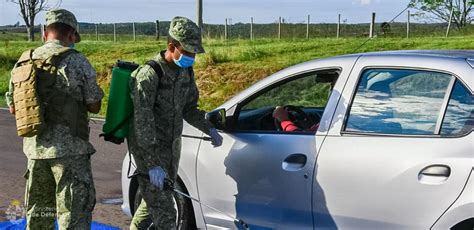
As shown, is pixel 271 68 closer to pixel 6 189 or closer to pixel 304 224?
pixel 6 189

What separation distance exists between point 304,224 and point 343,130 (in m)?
0.69

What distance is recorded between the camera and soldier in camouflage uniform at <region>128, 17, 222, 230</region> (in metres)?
4.43

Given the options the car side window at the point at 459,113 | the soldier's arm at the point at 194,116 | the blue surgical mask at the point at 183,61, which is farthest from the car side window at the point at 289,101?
the car side window at the point at 459,113

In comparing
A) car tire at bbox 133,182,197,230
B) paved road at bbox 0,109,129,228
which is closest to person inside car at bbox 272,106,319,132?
car tire at bbox 133,182,197,230

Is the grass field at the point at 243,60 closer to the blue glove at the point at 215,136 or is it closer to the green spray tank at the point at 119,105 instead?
the blue glove at the point at 215,136

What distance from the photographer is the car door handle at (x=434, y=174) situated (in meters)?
3.71

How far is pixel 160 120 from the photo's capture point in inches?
181

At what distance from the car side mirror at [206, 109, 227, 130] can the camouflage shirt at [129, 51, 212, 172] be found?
0.28 meters

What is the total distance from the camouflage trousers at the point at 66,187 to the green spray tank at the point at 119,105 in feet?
0.86

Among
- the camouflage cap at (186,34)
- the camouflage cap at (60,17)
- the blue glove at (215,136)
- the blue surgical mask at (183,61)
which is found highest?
the camouflage cap at (60,17)

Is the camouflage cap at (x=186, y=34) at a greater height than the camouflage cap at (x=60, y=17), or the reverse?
the camouflage cap at (x=60, y=17)

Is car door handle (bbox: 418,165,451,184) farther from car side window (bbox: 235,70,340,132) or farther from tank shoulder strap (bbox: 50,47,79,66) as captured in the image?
tank shoulder strap (bbox: 50,47,79,66)

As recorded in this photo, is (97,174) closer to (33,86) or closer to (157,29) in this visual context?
(33,86)

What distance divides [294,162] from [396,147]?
0.76m
